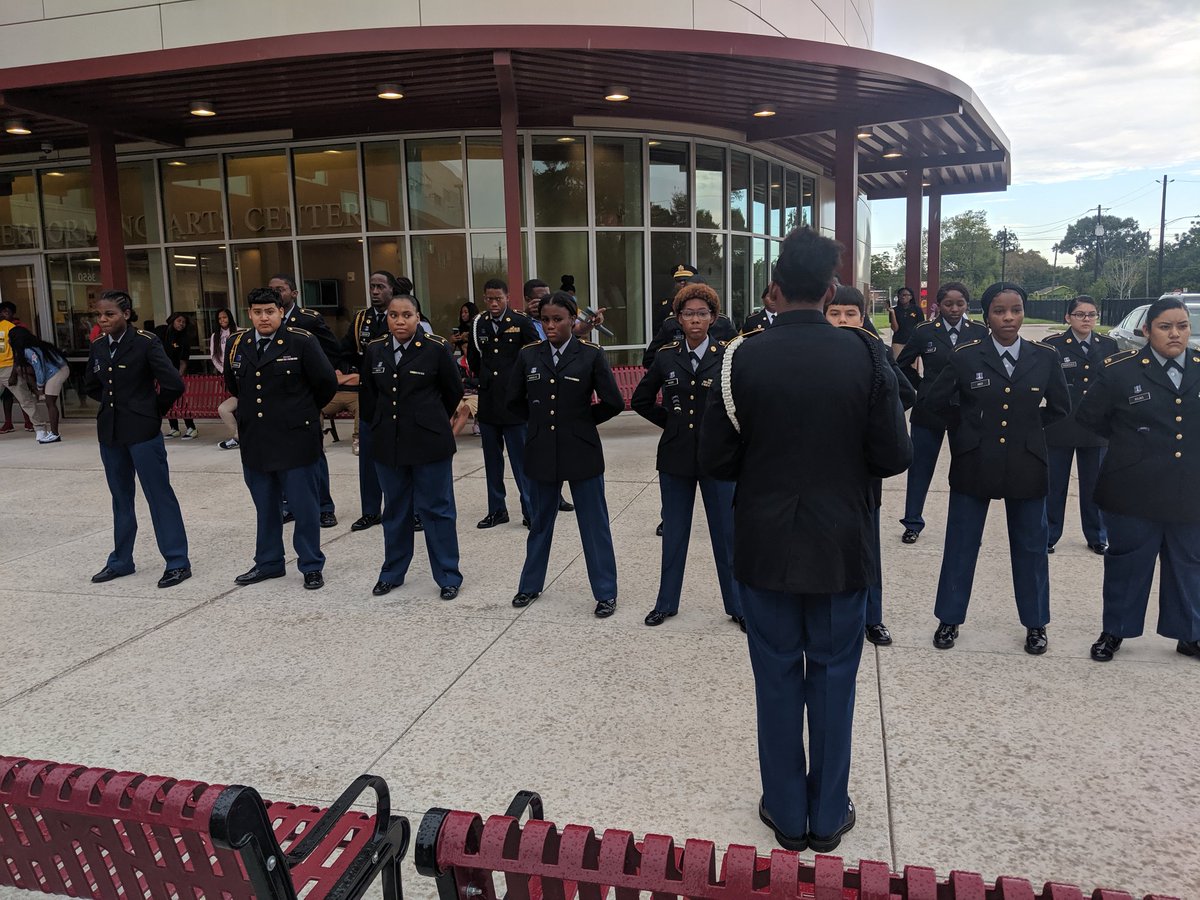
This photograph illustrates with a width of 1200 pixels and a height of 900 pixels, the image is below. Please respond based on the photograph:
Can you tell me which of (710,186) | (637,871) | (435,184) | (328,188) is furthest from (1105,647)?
(328,188)

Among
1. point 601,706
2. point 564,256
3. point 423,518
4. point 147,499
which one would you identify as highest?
point 564,256

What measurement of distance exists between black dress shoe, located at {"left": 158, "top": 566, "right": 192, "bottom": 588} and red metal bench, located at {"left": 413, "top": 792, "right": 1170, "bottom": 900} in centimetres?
458

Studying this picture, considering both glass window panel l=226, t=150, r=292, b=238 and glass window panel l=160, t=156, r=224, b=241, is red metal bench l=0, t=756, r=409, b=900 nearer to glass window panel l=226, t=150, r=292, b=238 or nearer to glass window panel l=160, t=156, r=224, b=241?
glass window panel l=226, t=150, r=292, b=238

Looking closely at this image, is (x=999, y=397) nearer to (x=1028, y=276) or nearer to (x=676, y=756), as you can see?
(x=676, y=756)

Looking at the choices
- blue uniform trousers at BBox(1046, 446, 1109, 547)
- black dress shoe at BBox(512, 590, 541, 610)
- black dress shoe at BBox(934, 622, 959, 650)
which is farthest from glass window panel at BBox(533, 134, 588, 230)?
black dress shoe at BBox(934, 622, 959, 650)

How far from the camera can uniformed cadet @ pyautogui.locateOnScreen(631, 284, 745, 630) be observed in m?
4.72

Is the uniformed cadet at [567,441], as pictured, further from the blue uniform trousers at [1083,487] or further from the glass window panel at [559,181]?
the glass window panel at [559,181]

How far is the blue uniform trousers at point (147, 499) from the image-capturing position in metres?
5.81

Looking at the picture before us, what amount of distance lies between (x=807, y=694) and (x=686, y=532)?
2.02 m

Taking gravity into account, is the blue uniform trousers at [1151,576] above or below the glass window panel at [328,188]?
below

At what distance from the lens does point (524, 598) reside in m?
5.23

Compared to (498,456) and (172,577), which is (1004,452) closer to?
(498,456)

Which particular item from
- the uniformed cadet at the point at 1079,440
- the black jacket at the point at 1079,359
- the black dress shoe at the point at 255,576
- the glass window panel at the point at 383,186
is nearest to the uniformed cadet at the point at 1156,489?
the uniformed cadet at the point at 1079,440

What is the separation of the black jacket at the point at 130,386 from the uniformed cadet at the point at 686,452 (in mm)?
3318
